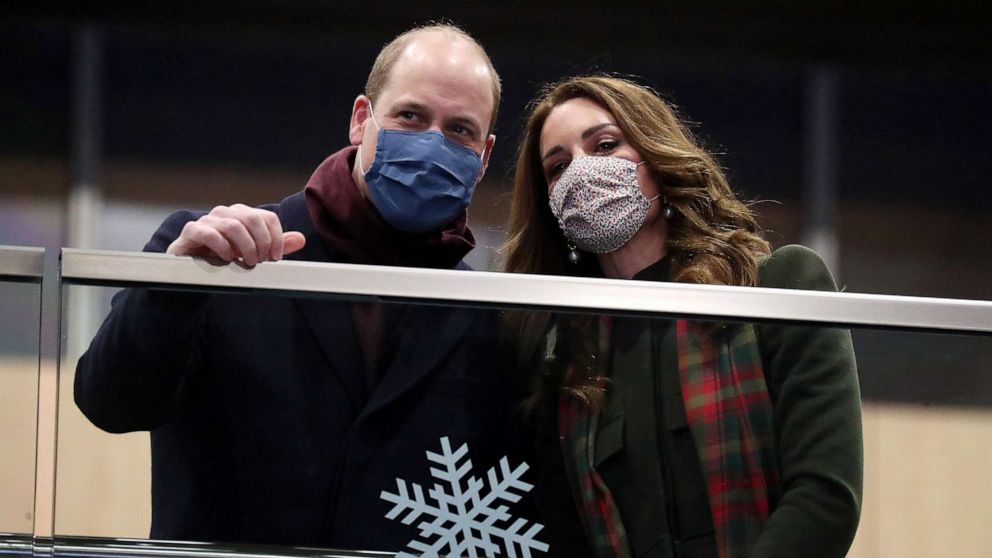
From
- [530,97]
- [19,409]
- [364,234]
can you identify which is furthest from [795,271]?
[530,97]

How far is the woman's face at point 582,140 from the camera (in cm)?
208

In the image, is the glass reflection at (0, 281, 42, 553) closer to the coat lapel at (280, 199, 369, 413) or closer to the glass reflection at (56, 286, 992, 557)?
the glass reflection at (56, 286, 992, 557)

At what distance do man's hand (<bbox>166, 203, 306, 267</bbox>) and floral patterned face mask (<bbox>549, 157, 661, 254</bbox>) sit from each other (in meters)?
0.62

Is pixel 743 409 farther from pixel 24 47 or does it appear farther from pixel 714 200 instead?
pixel 24 47

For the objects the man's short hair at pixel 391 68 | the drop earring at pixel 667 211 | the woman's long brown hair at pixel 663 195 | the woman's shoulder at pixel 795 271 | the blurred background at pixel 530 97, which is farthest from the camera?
the blurred background at pixel 530 97

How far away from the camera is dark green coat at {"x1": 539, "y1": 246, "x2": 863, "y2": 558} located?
5.05ft

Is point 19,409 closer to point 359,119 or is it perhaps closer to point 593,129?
point 359,119

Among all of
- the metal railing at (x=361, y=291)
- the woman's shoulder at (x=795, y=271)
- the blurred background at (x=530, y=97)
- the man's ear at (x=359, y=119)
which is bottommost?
the metal railing at (x=361, y=291)

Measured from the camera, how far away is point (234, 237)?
4.90ft

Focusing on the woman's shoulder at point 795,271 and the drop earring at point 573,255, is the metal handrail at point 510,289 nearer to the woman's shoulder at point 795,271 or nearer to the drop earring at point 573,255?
the woman's shoulder at point 795,271

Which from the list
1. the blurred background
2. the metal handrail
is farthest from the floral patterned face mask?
the blurred background

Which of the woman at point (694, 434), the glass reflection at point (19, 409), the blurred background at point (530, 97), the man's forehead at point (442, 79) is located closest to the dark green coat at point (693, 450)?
the woman at point (694, 434)

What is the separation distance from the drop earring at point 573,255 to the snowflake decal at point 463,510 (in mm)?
611

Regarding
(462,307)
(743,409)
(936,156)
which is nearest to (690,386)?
(743,409)
